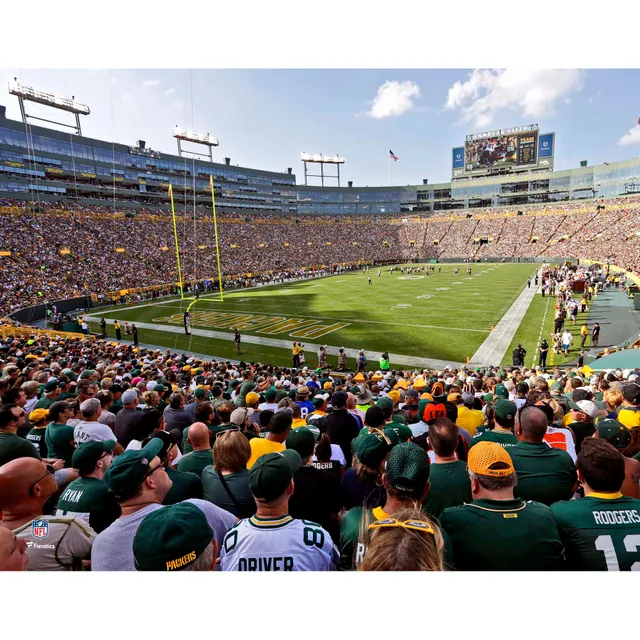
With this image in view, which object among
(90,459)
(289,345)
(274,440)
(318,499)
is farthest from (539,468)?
(289,345)

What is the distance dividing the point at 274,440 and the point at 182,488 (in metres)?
1.32

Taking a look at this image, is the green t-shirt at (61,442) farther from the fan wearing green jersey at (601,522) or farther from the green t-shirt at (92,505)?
the fan wearing green jersey at (601,522)

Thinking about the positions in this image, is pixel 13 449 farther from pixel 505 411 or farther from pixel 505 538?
pixel 505 411

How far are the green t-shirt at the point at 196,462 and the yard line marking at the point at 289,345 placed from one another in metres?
14.9

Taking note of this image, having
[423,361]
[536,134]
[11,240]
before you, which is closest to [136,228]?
[11,240]

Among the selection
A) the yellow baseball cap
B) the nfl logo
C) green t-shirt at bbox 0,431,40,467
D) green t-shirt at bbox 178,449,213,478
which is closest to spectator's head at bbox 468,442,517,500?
the yellow baseball cap

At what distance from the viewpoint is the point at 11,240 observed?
133 ft

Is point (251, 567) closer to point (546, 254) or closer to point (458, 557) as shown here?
point (458, 557)

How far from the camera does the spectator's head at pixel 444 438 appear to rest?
11.0 feet

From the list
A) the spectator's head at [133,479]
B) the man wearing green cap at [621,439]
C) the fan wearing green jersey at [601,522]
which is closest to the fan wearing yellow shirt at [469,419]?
the man wearing green cap at [621,439]

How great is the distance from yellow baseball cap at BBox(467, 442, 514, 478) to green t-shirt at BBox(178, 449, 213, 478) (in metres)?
2.83

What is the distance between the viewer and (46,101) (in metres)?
53.4

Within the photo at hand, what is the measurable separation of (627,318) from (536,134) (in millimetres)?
77318

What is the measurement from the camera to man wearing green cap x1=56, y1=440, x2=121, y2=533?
10.4 ft
